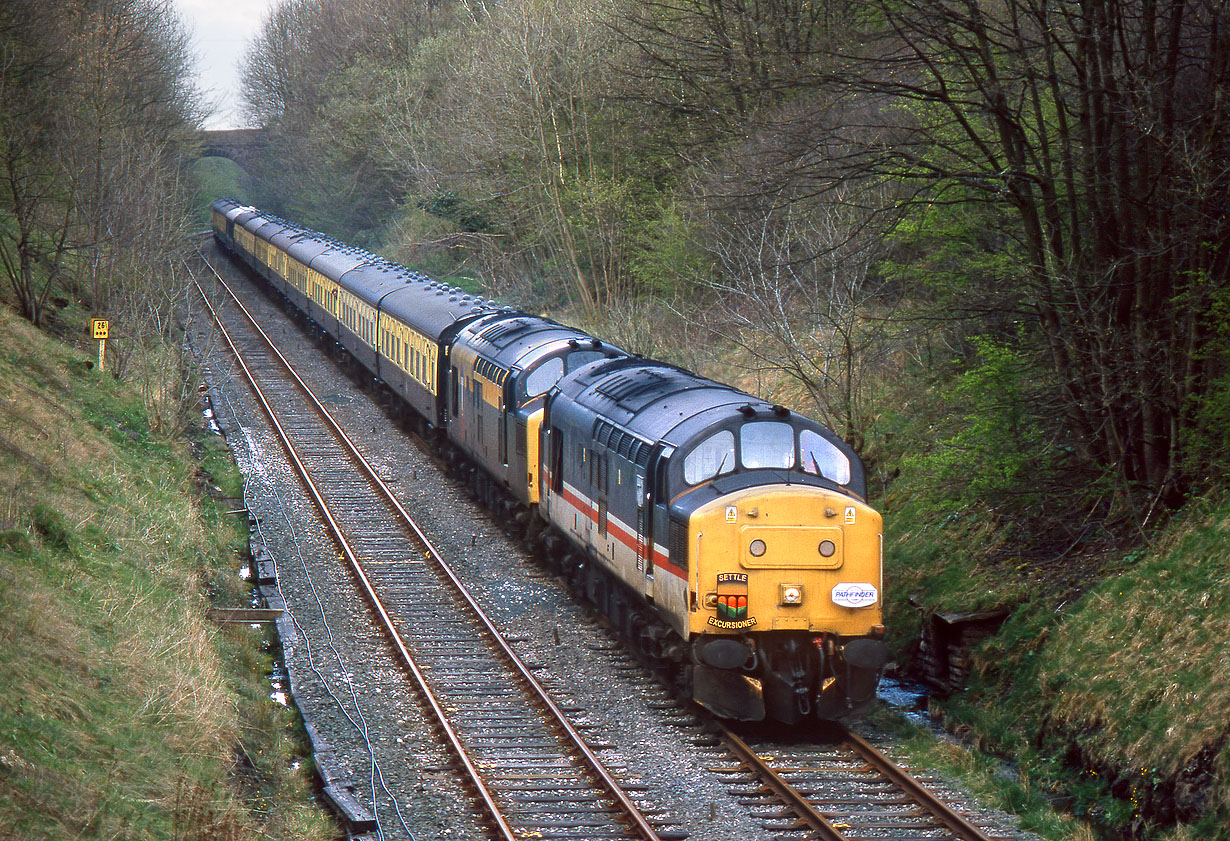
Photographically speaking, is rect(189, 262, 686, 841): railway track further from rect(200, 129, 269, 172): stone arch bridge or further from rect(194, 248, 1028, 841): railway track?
rect(200, 129, 269, 172): stone arch bridge

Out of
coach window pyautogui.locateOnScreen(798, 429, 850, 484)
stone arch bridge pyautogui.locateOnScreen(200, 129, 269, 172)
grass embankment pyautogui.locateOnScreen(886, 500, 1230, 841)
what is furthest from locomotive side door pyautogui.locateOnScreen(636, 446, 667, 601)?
stone arch bridge pyautogui.locateOnScreen(200, 129, 269, 172)

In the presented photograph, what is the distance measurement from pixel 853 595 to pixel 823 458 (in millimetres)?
1498

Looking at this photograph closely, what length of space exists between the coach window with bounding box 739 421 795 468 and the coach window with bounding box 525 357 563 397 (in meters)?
7.33

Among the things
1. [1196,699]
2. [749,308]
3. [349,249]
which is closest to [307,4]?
[349,249]

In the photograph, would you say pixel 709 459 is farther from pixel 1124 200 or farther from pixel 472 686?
pixel 1124 200

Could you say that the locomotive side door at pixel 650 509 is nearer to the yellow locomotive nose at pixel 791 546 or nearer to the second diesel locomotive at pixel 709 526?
the second diesel locomotive at pixel 709 526

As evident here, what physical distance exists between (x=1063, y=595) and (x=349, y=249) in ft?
118

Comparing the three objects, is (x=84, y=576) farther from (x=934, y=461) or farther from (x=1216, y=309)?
(x=1216, y=309)

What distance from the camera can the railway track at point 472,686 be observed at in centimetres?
1113

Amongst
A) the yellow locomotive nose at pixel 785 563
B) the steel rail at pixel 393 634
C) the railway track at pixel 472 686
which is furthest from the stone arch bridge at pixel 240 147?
the yellow locomotive nose at pixel 785 563

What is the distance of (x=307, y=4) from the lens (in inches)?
3548

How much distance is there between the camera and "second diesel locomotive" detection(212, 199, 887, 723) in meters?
12.8

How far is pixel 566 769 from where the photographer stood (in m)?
12.3

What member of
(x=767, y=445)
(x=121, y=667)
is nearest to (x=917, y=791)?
(x=767, y=445)
